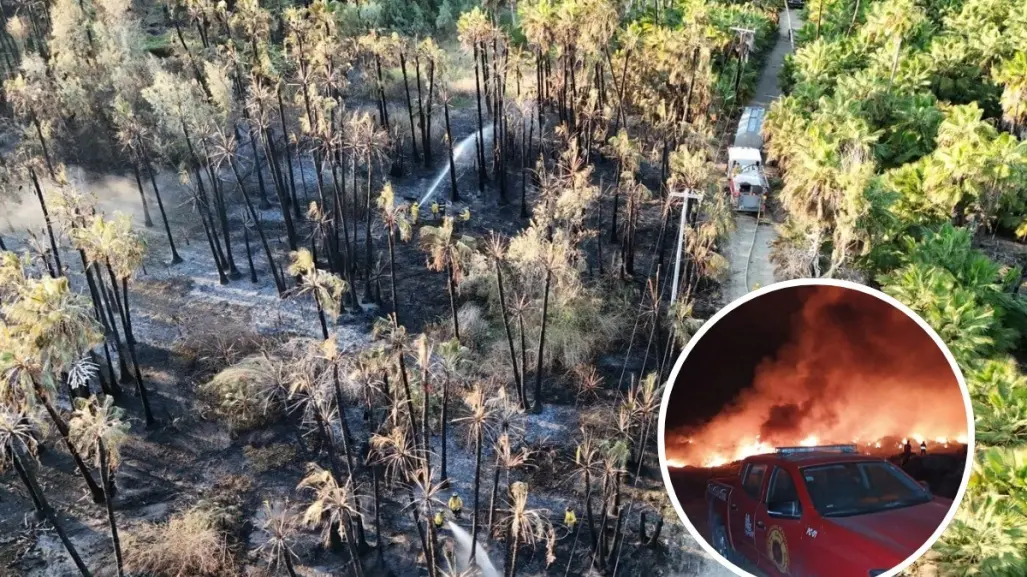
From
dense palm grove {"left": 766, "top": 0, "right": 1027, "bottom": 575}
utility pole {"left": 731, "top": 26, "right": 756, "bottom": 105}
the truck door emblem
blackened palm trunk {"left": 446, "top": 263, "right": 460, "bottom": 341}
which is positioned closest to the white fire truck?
dense palm grove {"left": 766, "top": 0, "right": 1027, "bottom": 575}

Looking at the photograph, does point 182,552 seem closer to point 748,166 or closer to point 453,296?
point 453,296

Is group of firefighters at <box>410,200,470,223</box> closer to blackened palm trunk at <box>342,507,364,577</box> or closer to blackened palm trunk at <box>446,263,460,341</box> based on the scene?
blackened palm trunk at <box>446,263,460,341</box>

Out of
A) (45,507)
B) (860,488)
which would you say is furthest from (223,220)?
(860,488)

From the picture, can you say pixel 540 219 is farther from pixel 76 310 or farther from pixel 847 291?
pixel 847 291

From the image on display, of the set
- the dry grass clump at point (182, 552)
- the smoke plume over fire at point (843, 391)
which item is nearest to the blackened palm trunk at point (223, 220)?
the dry grass clump at point (182, 552)

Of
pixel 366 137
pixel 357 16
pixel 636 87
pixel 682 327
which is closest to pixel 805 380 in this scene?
pixel 682 327
